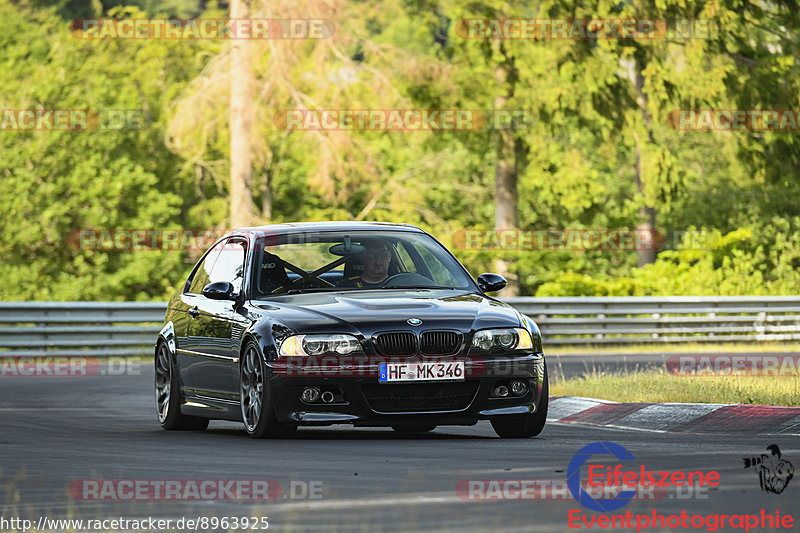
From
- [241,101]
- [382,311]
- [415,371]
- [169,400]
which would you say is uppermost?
[241,101]

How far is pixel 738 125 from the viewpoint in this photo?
114 ft

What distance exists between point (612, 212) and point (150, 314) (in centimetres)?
2440

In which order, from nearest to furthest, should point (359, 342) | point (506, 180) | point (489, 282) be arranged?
point (359, 342)
point (489, 282)
point (506, 180)

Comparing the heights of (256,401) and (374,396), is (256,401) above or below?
below

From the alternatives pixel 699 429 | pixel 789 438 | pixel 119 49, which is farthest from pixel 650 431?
pixel 119 49

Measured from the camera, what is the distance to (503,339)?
1111 cm

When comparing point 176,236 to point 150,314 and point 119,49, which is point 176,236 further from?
point 150,314

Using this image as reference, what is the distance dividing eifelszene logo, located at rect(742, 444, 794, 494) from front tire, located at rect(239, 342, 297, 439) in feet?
10.8

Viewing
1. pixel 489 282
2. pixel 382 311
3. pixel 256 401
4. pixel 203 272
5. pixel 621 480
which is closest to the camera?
pixel 621 480

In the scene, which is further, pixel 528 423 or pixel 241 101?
pixel 241 101

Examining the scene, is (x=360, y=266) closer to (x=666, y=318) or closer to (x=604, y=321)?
(x=604, y=321)

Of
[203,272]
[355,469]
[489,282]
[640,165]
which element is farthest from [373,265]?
[640,165]

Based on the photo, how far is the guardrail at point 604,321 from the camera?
84.8ft

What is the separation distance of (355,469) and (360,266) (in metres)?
3.39
